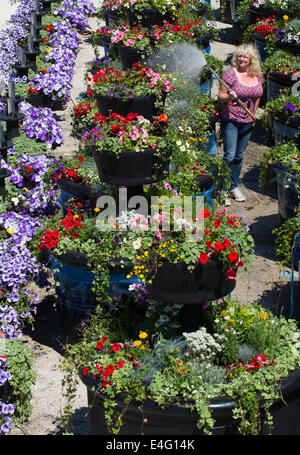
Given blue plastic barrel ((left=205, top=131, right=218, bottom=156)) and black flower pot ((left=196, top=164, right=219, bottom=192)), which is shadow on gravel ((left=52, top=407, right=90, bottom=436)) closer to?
black flower pot ((left=196, top=164, right=219, bottom=192))

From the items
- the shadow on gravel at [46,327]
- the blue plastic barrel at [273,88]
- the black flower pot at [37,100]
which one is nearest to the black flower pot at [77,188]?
the shadow on gravel at [46,327]

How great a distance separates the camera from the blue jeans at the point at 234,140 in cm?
851

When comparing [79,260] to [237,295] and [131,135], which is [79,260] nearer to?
[131,135]

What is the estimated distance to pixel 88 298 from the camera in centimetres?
624

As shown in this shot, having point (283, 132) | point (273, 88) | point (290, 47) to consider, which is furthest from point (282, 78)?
point (283, 132)

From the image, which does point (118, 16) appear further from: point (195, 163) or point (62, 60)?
point (195, 163)

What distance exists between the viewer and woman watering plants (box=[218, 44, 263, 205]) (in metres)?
8.28

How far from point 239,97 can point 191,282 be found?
4.19 m

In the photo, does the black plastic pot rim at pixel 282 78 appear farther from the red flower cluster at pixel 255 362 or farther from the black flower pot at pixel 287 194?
the red flower cluster at pixel 255 362

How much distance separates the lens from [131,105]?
574 centimetres

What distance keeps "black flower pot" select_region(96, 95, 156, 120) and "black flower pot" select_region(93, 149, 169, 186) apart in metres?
0.51

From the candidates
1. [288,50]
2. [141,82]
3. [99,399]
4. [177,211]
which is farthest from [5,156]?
[288,50]

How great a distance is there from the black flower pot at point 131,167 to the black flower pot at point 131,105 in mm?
507

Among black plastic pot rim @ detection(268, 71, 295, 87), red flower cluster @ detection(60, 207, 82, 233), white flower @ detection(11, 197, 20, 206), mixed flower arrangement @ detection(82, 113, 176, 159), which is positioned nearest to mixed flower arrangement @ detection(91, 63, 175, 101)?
mixed flower arrangement @ detection(82, 113, 176, 159)
